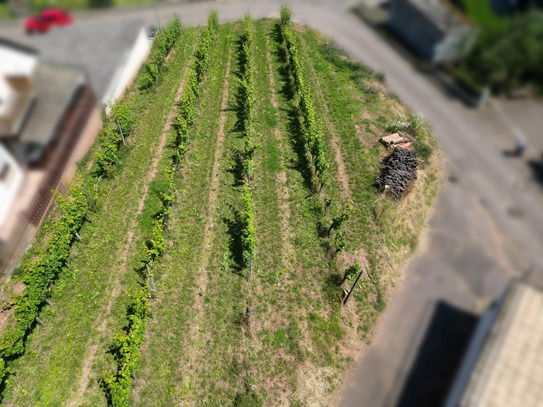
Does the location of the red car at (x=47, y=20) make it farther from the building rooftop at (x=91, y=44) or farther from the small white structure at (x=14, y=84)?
the small white structure at (x=14, y=84)

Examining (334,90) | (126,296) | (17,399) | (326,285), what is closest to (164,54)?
(334,90)

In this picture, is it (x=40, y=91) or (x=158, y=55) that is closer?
(x=40, y=91)

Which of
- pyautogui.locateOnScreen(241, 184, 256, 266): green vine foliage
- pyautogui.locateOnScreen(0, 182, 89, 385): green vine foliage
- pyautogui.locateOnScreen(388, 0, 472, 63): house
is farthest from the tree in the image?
pyautogui.locateOnScreen(0, 182, 89, 385): green vine foliage

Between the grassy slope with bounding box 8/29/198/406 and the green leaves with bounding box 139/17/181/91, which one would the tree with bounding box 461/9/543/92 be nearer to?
the grassy slope with bounding box 8/29/198/406

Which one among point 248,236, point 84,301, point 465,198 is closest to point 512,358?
point 465,198

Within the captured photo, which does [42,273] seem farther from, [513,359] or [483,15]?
[483,15]

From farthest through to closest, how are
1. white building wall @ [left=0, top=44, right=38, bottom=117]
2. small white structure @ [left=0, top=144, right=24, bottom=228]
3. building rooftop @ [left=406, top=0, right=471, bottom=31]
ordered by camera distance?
small white structure @ [left=0, top=144, right=24, bottom=228]
white building wall @ [left=0, top=44, right=38, bottom=117]
building rooftop @ [left=406, top=0, right=471, bottom=31]
